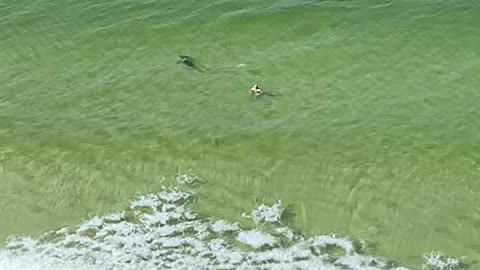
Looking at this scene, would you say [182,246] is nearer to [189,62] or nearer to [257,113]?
[257,113]

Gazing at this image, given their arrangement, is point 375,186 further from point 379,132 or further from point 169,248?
point 169,248

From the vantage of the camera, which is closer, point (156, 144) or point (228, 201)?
point (228, 201)

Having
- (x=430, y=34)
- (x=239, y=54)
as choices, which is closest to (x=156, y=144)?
(x=239, y=54)

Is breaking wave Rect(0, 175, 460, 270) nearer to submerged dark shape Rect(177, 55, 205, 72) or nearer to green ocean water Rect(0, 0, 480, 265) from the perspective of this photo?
green ocean water Rect(0, 0, 480, 265)

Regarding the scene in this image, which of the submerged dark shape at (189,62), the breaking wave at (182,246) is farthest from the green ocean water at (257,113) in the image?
the breaking wave at (182,246)

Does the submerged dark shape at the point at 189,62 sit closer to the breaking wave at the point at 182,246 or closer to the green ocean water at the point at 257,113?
the green ocean water at the point at 257,113

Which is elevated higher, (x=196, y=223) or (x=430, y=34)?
(x=430, y=34)
